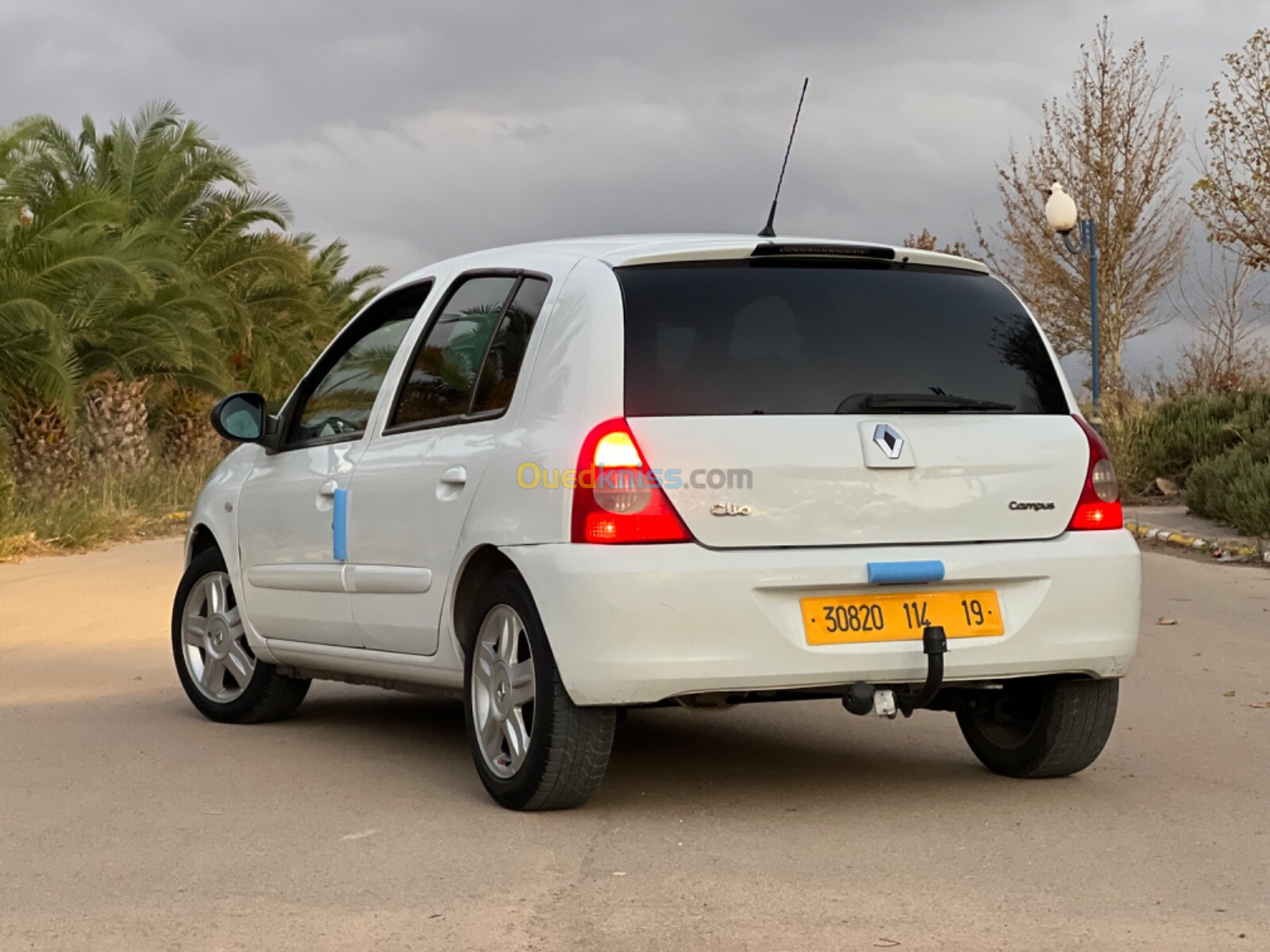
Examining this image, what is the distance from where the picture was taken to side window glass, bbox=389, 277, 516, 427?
254 inches

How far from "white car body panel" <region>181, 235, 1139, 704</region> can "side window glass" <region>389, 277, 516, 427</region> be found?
0.36 ft

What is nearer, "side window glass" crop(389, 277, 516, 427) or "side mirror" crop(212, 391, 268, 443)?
"side window glass" crop(389, 277, 516, 427)

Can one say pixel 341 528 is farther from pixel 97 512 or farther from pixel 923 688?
pixel 97 512

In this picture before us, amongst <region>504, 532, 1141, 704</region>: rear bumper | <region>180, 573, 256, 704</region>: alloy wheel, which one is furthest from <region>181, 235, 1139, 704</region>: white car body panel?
<region>180, 573, 256, 704</region>: alloy wheel

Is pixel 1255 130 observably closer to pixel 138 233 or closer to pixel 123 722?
pixel 138 233

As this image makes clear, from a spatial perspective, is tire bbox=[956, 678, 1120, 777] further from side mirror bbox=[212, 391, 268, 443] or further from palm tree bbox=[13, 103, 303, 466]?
palm tree bbox=[13, 103, 303, 466]

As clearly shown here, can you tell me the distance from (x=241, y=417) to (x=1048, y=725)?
3.44 metres

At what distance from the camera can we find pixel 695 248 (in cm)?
597

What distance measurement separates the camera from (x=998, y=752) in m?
6.61

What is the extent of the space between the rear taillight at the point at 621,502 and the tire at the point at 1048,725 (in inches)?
54.2

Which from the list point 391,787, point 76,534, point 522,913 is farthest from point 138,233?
point 522,913

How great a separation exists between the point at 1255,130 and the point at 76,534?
62.0 feet

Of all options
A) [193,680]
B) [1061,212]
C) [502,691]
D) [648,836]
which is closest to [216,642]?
[193,680]

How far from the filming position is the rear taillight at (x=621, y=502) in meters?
→ 5.49
